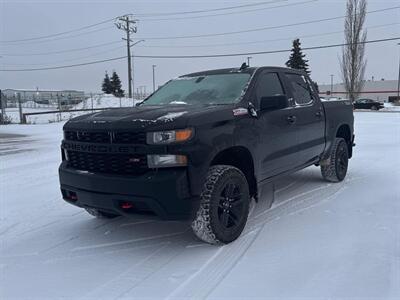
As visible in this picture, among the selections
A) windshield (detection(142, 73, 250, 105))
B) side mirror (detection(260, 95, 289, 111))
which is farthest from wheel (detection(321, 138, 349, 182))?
windshield (detection(142, 73, 250, 105))

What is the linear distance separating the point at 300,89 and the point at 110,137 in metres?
3.19

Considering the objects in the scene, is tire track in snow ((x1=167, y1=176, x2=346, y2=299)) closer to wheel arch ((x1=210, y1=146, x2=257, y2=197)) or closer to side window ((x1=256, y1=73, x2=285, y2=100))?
wheel arch ((x1=210, y1=146, x2=257, y2=197))

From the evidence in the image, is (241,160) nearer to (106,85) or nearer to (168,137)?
(168,137)

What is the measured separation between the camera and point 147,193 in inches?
147

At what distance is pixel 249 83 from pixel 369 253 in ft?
7.23

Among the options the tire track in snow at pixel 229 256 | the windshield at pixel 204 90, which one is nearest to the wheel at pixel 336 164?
the tire track in snow at pixel 229 256

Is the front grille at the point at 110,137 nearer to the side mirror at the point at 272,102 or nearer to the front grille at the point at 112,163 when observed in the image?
the front grille at the point at 112,163

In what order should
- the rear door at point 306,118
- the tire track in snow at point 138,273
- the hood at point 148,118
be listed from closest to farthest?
the tire track in snow at point 138,273 < the hood at point 148,118 < the rear door at point 306,118

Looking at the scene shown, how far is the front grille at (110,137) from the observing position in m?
3.83

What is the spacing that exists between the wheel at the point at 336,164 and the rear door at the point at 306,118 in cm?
41

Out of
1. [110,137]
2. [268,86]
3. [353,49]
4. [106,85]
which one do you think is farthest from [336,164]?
[106,85]

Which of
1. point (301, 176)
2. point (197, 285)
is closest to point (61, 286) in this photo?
point (197, 285)

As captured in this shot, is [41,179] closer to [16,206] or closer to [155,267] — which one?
[16,206]

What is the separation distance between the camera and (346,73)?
147ft
